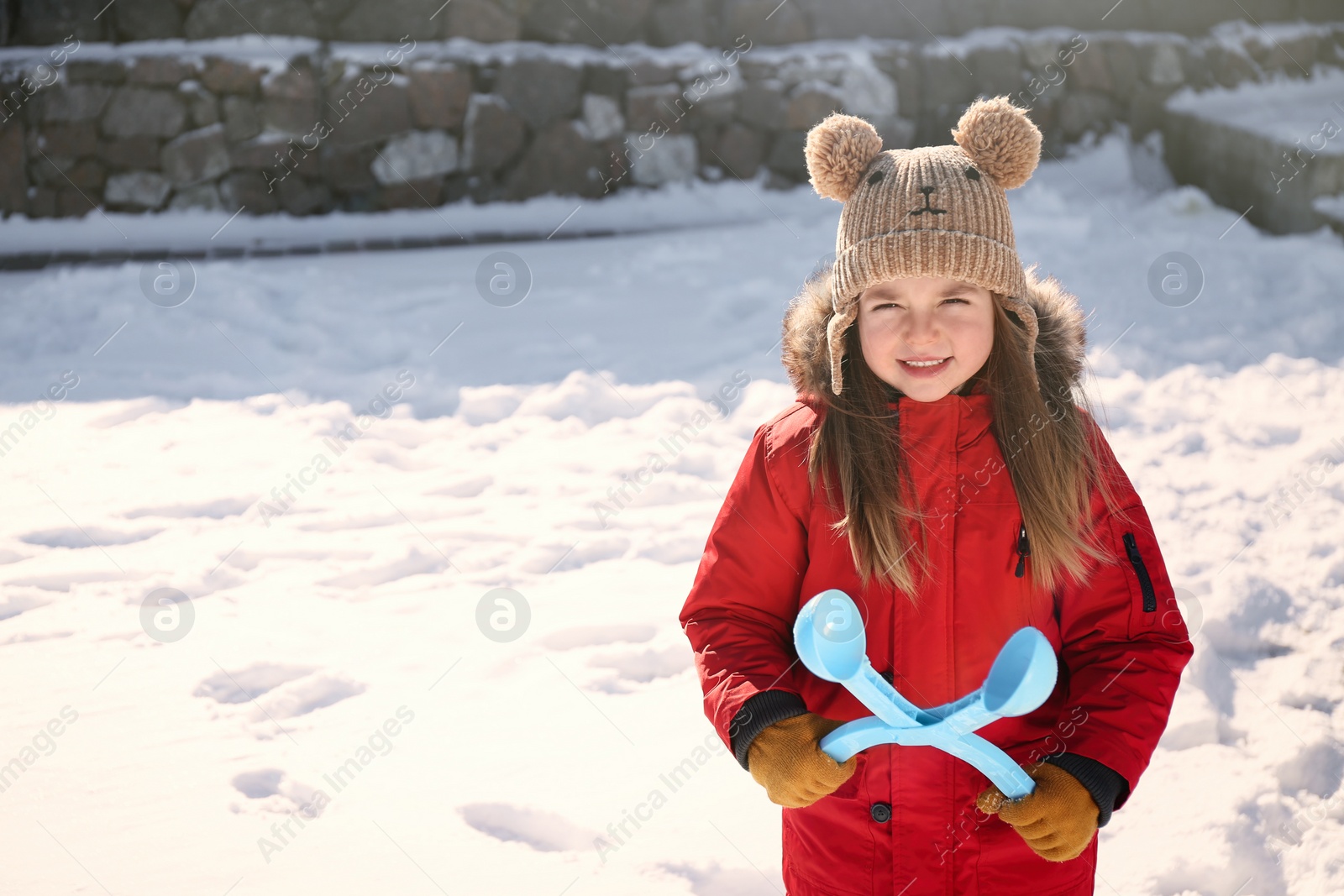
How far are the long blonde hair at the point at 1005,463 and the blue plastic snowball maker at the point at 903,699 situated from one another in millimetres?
186

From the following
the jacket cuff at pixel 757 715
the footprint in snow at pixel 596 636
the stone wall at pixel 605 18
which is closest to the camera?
the jacket cuff at pixel 757 715

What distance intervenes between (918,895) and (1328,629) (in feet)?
5.55

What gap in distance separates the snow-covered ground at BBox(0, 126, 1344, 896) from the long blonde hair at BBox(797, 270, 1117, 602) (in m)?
0.56

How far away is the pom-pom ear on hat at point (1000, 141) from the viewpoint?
1.34m

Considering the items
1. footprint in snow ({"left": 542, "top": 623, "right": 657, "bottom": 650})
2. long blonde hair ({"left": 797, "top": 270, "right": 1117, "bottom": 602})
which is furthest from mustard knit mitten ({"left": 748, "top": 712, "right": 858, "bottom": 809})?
footprint in snow ({"left": 542, "top": 623, "right": 657, "bottom": 650})

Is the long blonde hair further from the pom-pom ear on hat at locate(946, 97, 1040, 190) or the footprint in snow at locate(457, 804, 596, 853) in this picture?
the footprint in snow at locate(457, 804, 596, 853)

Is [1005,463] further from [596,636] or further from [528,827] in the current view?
[596,636]

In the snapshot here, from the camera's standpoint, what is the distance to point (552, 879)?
75.4 inches

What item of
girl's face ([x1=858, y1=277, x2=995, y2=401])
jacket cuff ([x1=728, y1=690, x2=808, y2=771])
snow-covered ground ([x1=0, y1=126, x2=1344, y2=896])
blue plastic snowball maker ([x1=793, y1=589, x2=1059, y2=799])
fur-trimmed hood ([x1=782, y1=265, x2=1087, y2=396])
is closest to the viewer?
blue plastic snowball maker ([x1=793, y1=589, x2=1059, y2=799])

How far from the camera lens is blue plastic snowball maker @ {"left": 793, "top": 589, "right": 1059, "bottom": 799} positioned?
3.56ft

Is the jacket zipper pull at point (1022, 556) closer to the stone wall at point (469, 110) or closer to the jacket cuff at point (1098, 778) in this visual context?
the jacket cuff at point (1098, 778)

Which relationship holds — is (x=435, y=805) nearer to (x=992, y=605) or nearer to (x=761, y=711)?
(x=761, y=711)

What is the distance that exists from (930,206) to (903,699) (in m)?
0.58

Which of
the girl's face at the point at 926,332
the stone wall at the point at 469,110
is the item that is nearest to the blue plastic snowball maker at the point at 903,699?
the girl's face at the point at 926,332
